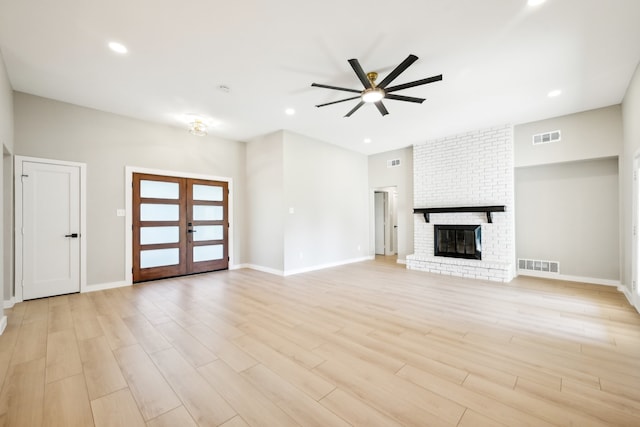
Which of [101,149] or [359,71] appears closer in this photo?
[359,71]

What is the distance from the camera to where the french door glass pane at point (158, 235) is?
202 inches

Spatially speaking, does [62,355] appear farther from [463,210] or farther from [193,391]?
[463,210]

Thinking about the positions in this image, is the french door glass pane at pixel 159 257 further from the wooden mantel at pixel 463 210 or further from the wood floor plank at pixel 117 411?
the wooden mantel at pixel 463 210

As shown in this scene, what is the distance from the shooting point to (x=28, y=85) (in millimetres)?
3787

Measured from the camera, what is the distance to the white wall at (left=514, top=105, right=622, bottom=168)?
→ 4488 mm

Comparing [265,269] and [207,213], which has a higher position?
[207,213]

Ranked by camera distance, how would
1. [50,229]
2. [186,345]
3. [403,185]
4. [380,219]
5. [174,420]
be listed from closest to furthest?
[174,420]
[186,345]
[50,229]
[403,185]
[380,219]

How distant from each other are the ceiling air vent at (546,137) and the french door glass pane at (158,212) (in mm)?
7300

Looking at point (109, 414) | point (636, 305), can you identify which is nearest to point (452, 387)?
point (109, 414)

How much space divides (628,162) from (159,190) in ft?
26.0

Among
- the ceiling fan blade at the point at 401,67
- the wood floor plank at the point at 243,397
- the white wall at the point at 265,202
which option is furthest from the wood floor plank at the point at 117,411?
the white wall at the point at 265,202

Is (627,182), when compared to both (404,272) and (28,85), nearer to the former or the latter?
(404,272)

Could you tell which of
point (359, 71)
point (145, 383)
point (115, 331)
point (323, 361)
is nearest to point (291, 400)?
point (323, 361)

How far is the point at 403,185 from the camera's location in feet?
23.8
